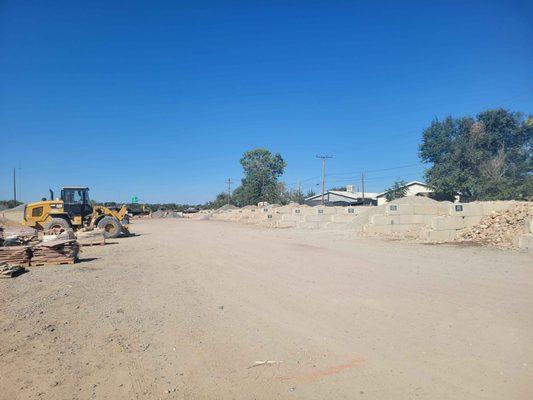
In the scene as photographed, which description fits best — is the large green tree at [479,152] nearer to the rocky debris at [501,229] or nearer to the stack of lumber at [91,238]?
the rocky debris at [501,229]

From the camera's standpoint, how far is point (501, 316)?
5961 millimetres

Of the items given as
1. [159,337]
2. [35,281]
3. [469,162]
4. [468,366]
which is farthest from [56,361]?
[469,162]

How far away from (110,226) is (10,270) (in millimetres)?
Result: 10947

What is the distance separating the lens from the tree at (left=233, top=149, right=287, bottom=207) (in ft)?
289

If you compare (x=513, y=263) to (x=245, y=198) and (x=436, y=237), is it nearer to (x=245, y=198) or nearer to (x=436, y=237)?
(x=436, y=237)

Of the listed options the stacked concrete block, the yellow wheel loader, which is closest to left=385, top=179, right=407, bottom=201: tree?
the stacked concrete block

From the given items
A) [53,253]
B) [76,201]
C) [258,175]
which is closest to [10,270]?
[53,253]

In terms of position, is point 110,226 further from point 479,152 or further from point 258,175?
point 258,175

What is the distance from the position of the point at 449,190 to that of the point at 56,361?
46891 mm

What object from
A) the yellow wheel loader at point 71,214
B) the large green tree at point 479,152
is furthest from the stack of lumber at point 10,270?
the large green tree at point 479,152

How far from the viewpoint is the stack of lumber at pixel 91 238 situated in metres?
17.2

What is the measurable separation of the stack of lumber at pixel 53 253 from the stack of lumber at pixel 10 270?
822 millimetres

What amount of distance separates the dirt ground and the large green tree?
125 feet

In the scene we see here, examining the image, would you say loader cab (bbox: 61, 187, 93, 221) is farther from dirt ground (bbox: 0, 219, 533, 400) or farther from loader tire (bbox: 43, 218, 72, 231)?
dirt ground (bbox: 0, 219, 533, 400)
